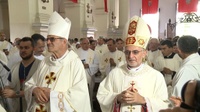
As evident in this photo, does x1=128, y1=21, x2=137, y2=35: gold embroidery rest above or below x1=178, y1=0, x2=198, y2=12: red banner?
below

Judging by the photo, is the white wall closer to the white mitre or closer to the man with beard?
the man with beard

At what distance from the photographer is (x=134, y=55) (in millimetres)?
2541

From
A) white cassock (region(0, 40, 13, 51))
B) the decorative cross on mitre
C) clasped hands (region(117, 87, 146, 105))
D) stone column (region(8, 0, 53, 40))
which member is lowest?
clasped hands (region(117, 87, 146, 105))

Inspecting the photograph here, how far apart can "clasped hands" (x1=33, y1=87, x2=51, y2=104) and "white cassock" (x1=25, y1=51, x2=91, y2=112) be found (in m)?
0.05

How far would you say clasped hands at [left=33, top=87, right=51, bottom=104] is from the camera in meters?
2.61

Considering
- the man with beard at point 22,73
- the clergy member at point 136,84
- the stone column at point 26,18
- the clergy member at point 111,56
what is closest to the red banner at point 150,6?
the clergy member at point 111,56

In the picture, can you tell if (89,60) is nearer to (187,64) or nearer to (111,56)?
(111,56)

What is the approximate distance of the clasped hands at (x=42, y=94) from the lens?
8.55ft

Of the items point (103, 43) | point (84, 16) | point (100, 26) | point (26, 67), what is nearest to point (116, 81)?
point (26, 67)

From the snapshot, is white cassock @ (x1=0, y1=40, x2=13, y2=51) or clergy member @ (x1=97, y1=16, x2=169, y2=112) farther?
white cassock @ (x1=0, y1=40, x2=13, y2=51)

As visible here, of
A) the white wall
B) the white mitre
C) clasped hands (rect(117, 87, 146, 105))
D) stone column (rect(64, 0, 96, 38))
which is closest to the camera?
clasped hands (rect(117, 87, 146, 105))

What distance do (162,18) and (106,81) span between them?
23.7m

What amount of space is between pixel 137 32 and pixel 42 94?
1.33 metres

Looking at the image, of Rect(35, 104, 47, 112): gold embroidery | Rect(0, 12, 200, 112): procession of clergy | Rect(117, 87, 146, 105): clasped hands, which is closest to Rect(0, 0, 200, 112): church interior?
Rect(0, 12, 200, 112): procession of clergy
